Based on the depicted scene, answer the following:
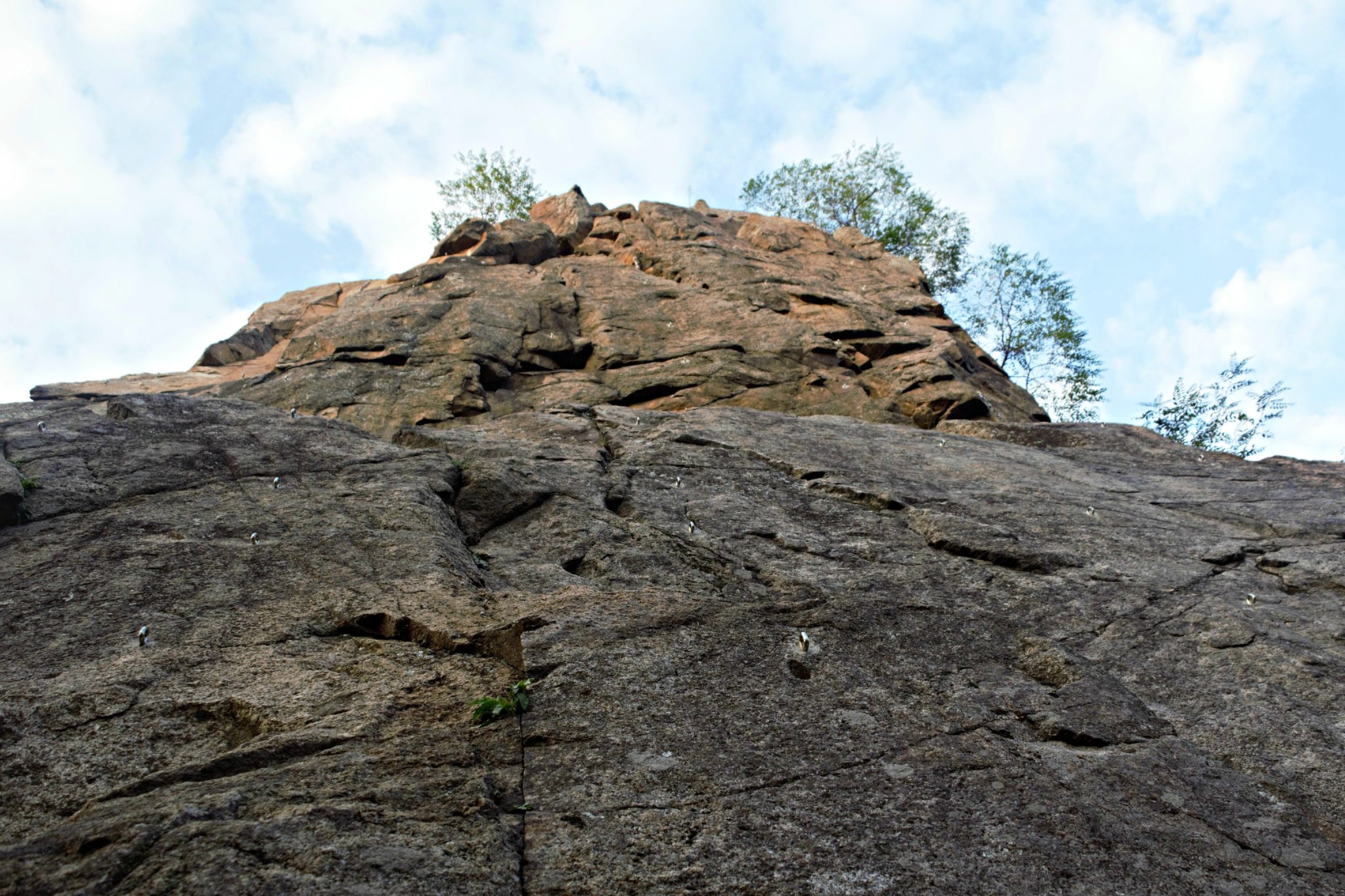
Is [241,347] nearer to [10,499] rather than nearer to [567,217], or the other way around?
Result: [567,217]

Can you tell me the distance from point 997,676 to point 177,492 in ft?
28.3

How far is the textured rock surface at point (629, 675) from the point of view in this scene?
5.21 m

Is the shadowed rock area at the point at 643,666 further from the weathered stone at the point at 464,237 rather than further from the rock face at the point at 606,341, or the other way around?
the weathered stone at the point at 464,237

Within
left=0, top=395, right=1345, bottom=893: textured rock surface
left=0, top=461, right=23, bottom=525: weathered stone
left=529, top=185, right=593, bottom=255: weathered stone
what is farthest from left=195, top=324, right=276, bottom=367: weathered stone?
→ left=0, top=461, right=23, bottom=525: weathered stone

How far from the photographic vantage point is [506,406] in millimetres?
17844

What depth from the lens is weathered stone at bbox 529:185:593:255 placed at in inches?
1077

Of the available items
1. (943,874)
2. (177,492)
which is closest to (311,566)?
(177,492)

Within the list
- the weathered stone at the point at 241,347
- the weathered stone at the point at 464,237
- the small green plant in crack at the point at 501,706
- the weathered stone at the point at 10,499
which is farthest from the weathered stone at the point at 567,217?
the small green plant in crack at the point at 501,706

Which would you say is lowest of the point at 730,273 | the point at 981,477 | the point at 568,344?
the point at 981,477

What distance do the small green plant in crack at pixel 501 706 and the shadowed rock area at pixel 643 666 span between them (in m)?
0.12

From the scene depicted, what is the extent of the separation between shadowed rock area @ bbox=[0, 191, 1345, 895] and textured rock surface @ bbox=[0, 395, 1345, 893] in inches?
1.3

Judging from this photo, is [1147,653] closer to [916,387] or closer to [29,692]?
[29,692]

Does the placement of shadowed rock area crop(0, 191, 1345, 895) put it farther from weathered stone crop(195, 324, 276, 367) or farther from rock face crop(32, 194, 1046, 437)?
weathered stone crop(195, 324, 276, 367)

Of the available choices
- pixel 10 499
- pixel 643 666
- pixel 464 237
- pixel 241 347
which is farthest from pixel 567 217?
pixel 643 666
